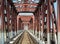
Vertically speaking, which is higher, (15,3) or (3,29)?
(15,3)

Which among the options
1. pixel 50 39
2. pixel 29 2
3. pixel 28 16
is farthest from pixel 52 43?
pixel 28 16

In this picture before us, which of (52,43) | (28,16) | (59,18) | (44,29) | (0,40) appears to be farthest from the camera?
(28,16)

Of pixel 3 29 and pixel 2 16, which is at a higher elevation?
pixel 2 16

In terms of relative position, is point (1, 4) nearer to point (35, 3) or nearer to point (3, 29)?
point (3, 29)

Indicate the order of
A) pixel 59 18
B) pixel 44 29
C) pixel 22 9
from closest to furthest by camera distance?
pixel 59 18 → pixel 44 29 → pixel 22 9

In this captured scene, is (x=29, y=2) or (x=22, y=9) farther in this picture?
(x=22, y=9)

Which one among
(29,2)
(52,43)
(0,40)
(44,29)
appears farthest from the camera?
(29,2)

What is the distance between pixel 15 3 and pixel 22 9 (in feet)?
9.93

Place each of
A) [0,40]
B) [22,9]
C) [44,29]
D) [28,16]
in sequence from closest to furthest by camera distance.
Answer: [0,40]
[44,29]
[22,9]
[28,16]

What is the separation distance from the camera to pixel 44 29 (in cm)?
1589

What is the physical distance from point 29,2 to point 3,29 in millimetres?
6797

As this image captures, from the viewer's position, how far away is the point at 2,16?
12.9m

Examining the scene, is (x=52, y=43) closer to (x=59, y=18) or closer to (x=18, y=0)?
(x=59, y=18)

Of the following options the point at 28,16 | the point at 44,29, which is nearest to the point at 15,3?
the point at 44,29
